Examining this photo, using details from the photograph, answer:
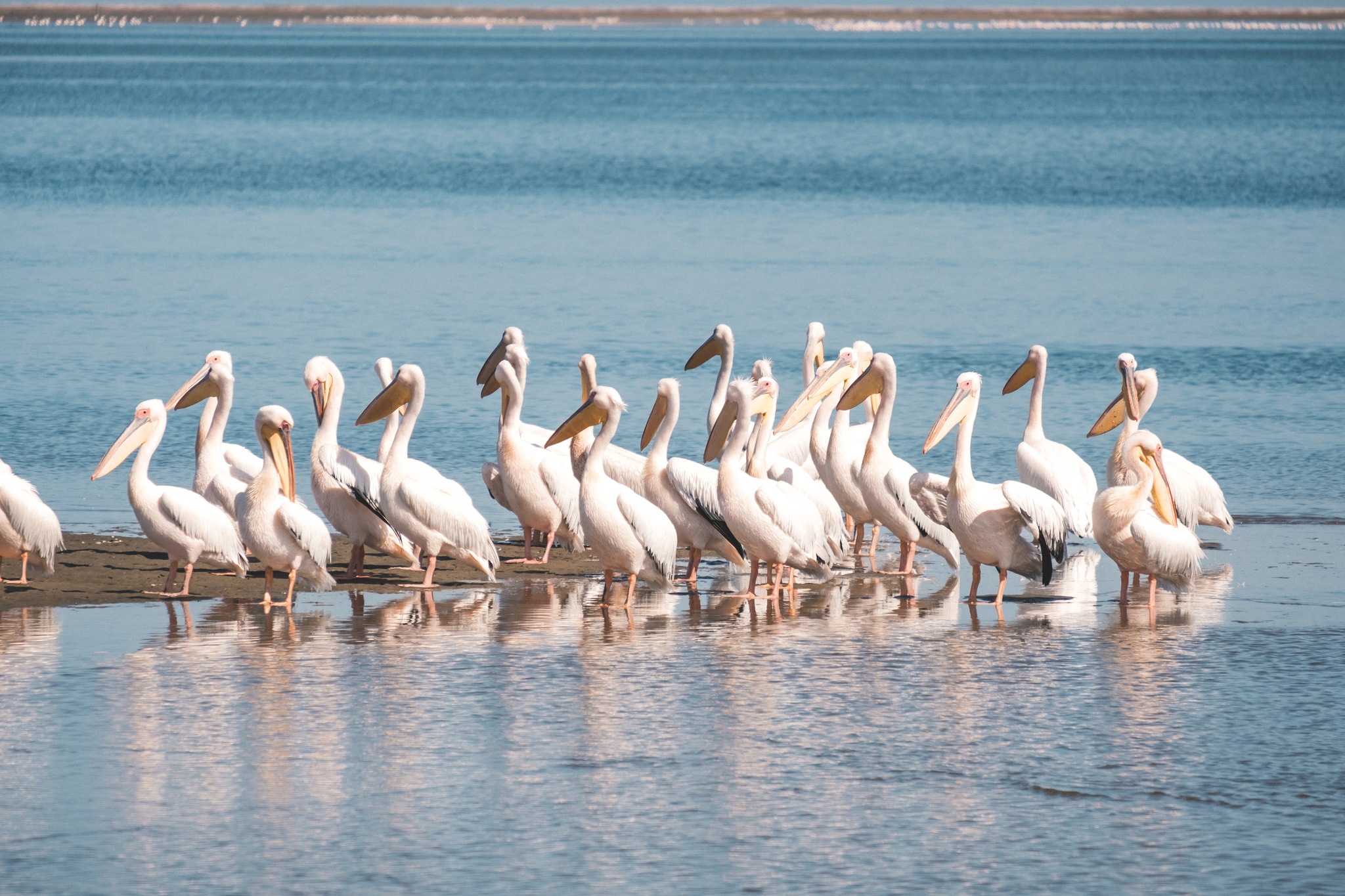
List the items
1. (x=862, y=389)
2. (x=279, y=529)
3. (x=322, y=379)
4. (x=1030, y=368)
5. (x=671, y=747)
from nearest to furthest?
(x=671, y=747), (x=279, y=529), (x=322, y=379), (x=862, y=389), (x=1030, y=368)

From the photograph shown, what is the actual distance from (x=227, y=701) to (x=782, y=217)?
2637 cm

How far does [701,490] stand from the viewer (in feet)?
29.2

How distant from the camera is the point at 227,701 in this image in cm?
663

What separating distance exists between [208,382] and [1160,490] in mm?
4636

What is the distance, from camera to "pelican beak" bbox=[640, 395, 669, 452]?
9328 mm

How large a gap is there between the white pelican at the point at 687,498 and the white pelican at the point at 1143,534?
1.67 metres

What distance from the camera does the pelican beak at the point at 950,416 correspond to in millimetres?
9641

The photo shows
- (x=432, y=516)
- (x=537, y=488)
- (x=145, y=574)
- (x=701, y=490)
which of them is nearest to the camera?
(x=432, y=516)

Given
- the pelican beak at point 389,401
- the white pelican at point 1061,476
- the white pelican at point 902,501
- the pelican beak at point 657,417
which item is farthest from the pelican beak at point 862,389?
the pelican beak at point 389,401

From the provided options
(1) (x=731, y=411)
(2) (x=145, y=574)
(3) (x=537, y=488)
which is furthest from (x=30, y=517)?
(1) (x=731, y=411)

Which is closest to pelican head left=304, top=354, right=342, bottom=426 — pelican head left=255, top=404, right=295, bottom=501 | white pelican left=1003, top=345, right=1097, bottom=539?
pelican head left=255, top=404, right=295, bottom=501

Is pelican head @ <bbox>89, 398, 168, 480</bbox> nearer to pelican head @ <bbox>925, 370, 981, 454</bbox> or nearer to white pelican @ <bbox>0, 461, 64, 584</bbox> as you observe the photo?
white pelican @ <bbox>0, 461, 64, 584</bbox>

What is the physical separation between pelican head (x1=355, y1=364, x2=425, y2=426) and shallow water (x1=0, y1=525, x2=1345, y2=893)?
1528 mm

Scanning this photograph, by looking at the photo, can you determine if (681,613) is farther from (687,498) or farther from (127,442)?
(127,442)
